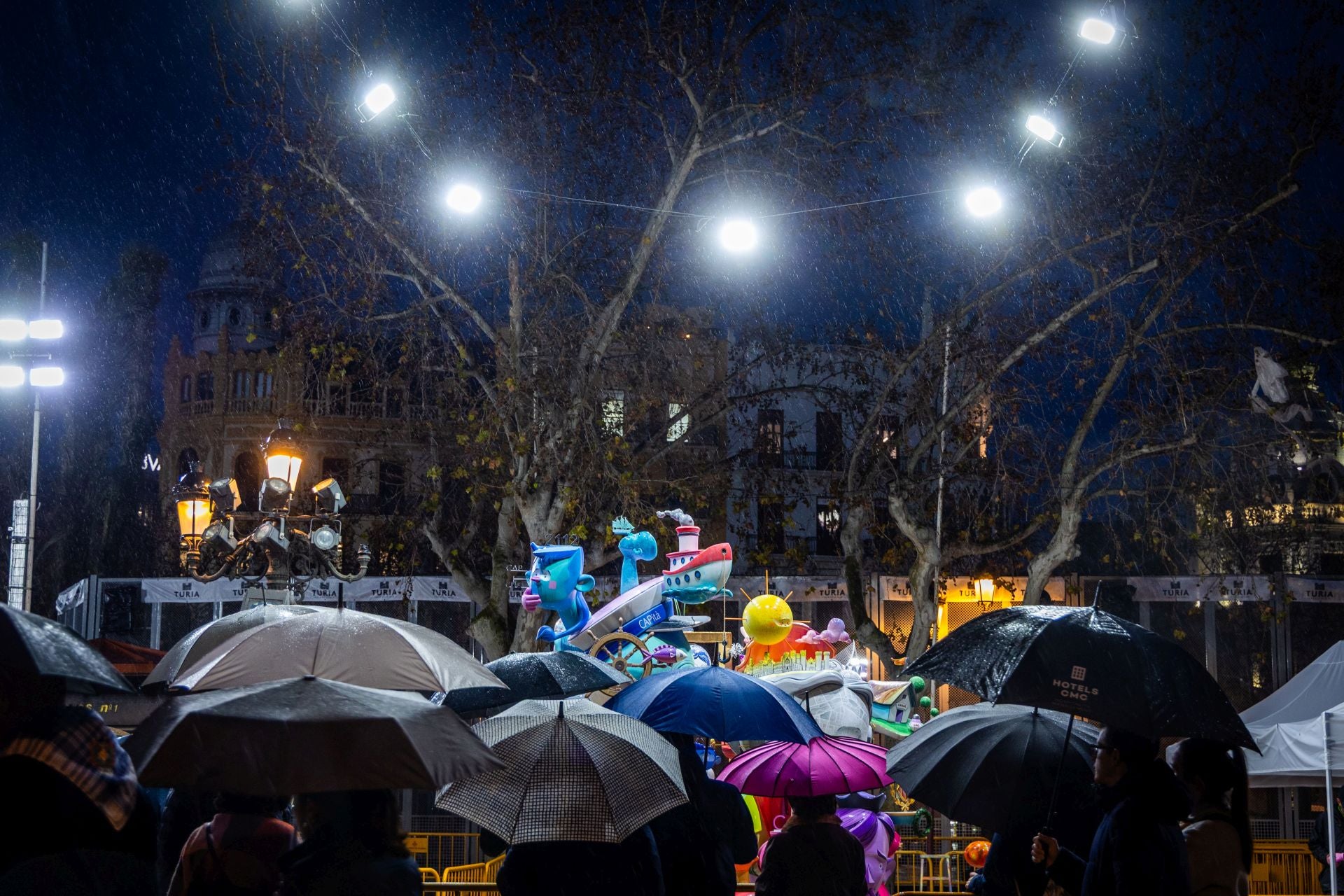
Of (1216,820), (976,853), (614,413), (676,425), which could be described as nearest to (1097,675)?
(1216,820)

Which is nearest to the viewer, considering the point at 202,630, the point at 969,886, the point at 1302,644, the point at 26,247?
the point at 969,886

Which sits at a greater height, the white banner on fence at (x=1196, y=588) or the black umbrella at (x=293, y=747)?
the white banner on fence at (x=1196, y=588)

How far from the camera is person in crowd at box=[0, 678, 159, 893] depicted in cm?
374

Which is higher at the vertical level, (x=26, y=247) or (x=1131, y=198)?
(x=26, y=247)

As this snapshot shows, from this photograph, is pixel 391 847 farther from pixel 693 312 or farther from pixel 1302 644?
pixel 1302 644

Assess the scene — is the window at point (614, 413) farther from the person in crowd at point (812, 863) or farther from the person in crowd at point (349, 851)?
the person in crowd at point (349, 851)

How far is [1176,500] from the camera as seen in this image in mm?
19328

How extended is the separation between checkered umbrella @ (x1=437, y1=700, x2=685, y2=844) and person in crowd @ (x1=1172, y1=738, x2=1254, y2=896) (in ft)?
6.64

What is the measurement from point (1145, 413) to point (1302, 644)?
19.0 m

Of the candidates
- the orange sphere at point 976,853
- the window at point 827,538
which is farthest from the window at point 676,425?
the orange sphere at point 976,853

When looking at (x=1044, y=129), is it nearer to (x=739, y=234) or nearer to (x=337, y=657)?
(x=739, y=234)

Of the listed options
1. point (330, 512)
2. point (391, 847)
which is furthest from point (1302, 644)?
point (391, 847)

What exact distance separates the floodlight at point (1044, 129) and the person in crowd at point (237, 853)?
1376cm

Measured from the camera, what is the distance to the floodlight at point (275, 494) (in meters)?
14.6
